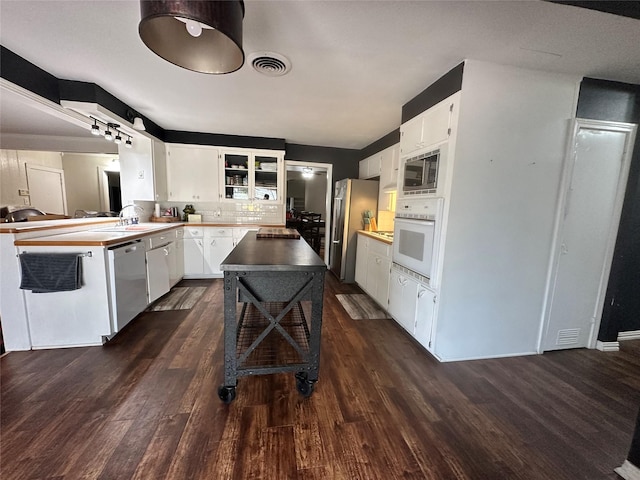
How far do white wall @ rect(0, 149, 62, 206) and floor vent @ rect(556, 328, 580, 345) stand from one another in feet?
26.0

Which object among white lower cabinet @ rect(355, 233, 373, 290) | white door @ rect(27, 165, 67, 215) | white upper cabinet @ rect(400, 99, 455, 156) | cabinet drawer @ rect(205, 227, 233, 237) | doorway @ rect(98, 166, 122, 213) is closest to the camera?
white upper cabinet @ rect(400, 99, 455, 156)

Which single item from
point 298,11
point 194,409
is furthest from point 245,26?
point 194,409

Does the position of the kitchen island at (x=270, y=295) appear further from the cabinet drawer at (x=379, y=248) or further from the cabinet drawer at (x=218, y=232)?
the cabinet drawer at (x=218, y=232)

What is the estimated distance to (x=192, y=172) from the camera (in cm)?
416

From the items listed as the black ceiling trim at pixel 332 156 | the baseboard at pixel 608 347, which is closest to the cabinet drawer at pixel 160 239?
the black ceiling trim at pixel 332 156

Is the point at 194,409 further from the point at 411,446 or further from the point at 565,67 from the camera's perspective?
the point at 565,67

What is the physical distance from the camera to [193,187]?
420cm

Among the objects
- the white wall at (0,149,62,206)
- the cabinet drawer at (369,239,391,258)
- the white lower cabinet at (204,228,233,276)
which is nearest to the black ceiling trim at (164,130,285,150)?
the white lower cabinet at (204,228,233,276)

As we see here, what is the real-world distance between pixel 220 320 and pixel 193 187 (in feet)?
8.43

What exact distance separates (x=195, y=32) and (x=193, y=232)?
3256 millimetres

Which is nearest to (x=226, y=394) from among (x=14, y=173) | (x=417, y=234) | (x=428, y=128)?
(x=417, y=234)

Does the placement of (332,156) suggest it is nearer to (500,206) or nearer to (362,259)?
(362,259)

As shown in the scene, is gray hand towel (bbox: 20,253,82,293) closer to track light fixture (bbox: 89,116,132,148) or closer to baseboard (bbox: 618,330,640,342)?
track light fixture (bbox: 89,116,132,148)

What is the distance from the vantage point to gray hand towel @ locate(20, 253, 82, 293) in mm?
1960
